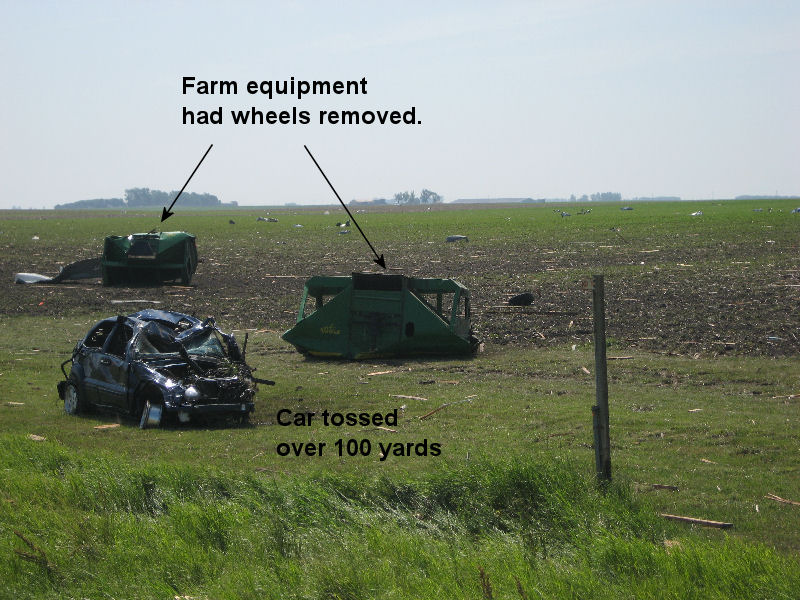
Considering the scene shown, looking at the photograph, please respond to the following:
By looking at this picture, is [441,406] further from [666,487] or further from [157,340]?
[666,487]

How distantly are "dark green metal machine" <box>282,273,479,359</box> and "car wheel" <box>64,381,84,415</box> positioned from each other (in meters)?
5.90

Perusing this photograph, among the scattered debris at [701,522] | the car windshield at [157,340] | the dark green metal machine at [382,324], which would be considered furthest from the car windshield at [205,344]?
the scattered debris at [701,522]

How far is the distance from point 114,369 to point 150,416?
103 centimetres

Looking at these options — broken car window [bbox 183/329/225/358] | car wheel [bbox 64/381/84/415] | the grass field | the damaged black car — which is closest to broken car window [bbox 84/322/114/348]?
the damaged black car

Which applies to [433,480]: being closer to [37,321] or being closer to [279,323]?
[279,323]

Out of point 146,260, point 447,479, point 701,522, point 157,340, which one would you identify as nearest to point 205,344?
point 157,340

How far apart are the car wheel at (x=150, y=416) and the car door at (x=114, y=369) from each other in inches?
18.2

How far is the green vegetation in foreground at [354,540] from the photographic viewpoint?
7.51 metres

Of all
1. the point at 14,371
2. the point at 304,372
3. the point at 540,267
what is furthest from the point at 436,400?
the point at 540,267

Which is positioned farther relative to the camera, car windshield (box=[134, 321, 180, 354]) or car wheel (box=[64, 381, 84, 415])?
car wheel (box=[64, 381, 84, 415])

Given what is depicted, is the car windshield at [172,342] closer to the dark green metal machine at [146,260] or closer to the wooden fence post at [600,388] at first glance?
the wooden fence post at [600,388]

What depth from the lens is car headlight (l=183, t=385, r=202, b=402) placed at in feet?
44.8

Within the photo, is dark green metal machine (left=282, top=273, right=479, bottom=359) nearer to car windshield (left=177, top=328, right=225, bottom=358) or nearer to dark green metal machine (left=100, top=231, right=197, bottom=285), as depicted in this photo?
car windshield (left=177, top=328, right=225, bottom=358)

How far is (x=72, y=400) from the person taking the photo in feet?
49.8
